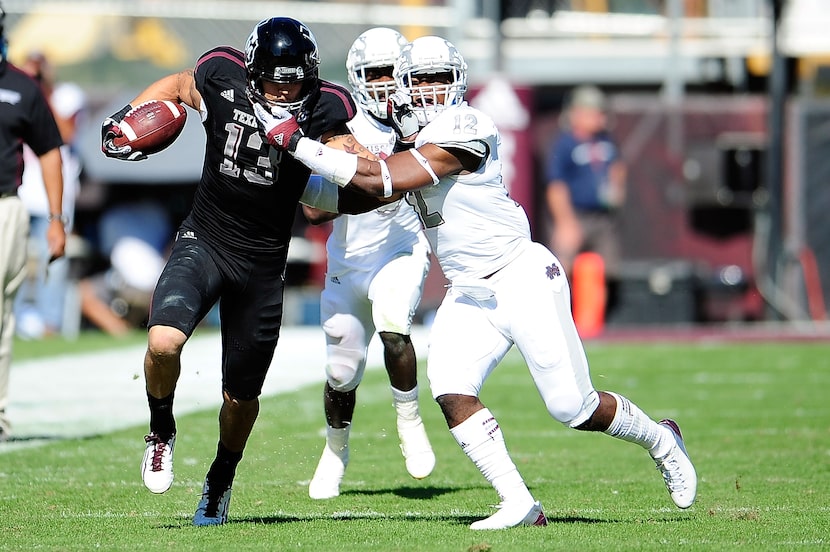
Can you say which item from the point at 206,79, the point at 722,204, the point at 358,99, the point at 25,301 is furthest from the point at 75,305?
the point at 206,79

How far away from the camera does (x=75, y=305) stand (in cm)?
1406

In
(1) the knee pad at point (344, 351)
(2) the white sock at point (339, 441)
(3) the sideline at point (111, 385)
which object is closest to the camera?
(2) the white sock at point (339, 441)

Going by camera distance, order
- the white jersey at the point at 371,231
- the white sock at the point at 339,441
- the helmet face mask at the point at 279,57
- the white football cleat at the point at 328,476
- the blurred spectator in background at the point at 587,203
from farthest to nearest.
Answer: the blurred spectator in background at the point at 587,203 < the white jersey at the point at 371,231 < the white sock at the point at 339,441 < the white football cleat at the point at 328,476 < the helmet face mask at the point at 279,57

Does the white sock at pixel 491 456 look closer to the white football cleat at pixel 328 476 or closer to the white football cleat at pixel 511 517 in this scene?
the white football cleat at pixel 511 517

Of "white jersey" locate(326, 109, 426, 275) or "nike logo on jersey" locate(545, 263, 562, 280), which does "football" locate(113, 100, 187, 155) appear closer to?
"white jersey" locate(326, 109, 426, 275)

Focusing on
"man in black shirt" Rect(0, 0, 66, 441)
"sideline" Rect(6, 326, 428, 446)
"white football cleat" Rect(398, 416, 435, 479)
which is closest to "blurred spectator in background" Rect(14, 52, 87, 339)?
"sideline" Rect(6, 326, 428, 446)

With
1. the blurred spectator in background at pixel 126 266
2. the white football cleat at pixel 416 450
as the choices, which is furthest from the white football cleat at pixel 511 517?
the blurred spectator in background at pixel 126 266

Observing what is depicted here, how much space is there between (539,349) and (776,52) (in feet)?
31.8

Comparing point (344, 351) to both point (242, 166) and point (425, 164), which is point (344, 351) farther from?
point (425, 164)

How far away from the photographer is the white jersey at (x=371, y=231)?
6.62 meters

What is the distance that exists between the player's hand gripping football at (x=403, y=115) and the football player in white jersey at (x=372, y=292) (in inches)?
27.1

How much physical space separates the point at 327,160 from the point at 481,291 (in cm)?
76

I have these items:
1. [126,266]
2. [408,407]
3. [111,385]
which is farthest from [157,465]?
[126,266]

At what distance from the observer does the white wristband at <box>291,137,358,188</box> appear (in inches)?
197
